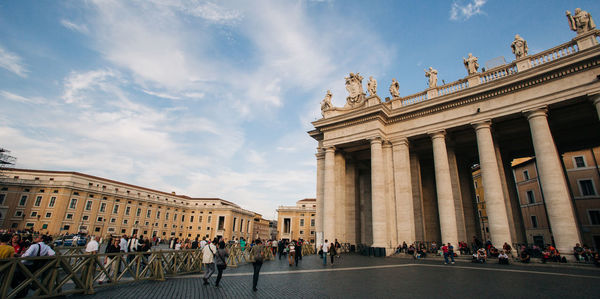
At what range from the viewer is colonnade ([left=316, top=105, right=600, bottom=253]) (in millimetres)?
15794

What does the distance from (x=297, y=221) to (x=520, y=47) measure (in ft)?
236

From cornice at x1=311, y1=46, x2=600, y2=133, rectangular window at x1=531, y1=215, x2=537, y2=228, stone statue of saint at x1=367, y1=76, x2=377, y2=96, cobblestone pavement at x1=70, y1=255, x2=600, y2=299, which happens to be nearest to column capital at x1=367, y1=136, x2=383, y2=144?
cornice at x1=311, y1=46, x2=600, y2=133

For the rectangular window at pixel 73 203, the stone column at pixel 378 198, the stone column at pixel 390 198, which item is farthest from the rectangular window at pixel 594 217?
the rectangular window at pixel 73 203

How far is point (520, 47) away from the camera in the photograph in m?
18.6

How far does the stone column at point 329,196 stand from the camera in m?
22.2

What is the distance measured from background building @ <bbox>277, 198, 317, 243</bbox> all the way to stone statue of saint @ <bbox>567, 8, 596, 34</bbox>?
72072 mm

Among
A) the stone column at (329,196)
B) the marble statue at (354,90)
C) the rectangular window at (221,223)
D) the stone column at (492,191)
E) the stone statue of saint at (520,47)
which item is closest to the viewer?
the stone column at (492,191)

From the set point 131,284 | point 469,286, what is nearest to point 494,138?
point 469,286

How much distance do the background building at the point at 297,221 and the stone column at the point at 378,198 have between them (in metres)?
63.2

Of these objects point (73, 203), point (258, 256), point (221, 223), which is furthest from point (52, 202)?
point (258, 256)

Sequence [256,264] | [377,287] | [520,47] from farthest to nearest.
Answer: [520,47] → [256,264] → [377,287]

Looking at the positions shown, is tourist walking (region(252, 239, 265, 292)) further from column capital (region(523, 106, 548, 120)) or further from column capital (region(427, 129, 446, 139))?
column capital (region(523, 106, 548, 120))

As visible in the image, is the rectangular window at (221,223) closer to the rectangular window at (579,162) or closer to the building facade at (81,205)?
the building facade at (81,205)

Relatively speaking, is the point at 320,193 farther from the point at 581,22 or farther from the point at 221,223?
the point at 221,223
